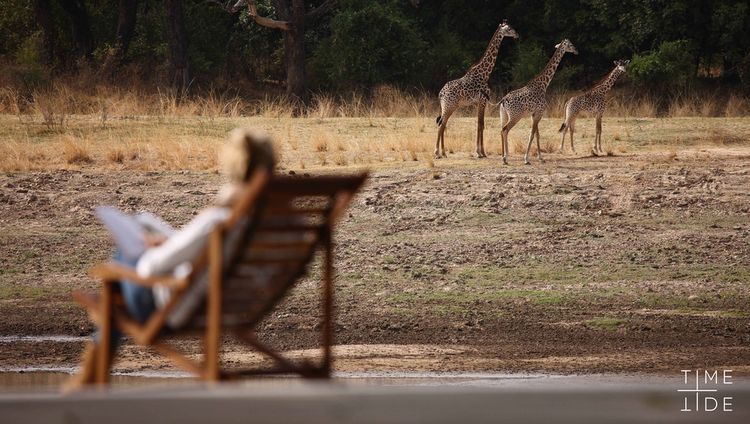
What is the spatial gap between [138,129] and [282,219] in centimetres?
1454

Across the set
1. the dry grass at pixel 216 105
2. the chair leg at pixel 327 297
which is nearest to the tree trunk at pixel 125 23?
the dry grass at pixel 216 105

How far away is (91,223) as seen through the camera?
14.1 metres

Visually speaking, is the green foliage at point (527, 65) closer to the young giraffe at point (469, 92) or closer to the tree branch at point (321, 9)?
the tree branch at point (321, 9)

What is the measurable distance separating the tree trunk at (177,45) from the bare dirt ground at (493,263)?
1462 centimetres

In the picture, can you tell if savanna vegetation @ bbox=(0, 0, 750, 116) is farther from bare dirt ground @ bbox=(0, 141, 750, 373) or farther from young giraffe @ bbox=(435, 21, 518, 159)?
bare dirt ground @ bbox=(0, 141, 750, 373)

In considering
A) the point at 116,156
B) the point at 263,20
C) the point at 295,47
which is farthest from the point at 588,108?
the point at 295,47

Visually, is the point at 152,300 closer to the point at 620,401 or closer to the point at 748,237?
the point at 620,401

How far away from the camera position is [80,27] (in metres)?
33.8

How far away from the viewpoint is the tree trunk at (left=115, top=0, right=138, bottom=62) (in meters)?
32.5

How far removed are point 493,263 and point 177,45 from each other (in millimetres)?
19430

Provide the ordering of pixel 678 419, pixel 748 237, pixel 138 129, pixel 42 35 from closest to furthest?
pixel 678 419 → pixel 748 237 → pixel 138 129 → pixel 42 35

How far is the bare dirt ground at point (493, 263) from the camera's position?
9.72m

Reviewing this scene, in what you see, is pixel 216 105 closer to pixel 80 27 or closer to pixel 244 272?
pixel 80 27

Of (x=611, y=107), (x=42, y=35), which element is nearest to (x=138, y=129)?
(x=611, y=107)
